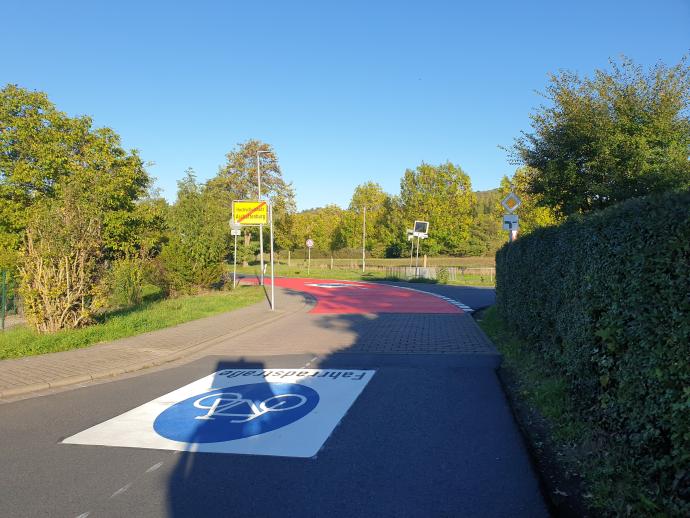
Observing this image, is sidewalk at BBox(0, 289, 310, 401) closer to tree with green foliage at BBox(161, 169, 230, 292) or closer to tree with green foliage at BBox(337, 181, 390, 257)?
tree with green foliage at BBox(161, 169, 230, 292)

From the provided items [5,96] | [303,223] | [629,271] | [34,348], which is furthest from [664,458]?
[303,223]

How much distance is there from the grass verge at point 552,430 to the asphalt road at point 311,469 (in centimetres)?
16

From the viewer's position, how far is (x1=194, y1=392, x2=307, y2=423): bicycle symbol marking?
604 centimetres

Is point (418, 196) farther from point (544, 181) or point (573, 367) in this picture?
point (573, 367)

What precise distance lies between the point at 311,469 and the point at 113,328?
360 inches

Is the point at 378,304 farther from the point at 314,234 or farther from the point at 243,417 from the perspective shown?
the point at 314,234

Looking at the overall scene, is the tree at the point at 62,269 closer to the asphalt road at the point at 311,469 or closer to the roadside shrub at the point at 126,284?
the asphalt road at the point at 311,469

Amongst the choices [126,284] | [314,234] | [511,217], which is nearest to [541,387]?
[511,217]

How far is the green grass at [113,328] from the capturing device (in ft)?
32.6

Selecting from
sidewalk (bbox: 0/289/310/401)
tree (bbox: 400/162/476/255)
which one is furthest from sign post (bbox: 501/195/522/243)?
tree (bbox: 400/162/476/255)

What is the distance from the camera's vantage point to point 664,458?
10.6 ft

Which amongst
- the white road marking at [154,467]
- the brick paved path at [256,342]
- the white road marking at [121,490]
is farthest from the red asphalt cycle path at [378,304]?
the white road marking at [121,490]

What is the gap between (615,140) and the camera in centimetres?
1352

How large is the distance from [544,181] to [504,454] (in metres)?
12.5
